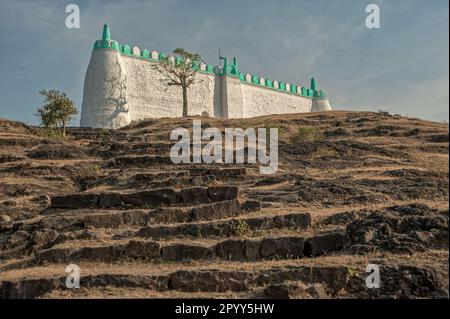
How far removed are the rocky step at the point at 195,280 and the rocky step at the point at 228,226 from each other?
7.08ft

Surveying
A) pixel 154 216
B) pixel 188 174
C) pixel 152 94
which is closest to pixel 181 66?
pixel 152 94

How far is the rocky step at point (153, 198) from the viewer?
13148mm

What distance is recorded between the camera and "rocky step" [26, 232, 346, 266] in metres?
9.40

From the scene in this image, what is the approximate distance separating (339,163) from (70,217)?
36.0 feet

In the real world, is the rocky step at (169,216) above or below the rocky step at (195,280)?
above

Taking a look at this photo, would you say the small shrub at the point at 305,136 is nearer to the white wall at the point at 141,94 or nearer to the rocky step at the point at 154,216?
the rocky step at the point at 154,216

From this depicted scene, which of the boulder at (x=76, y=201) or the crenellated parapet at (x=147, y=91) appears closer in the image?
the boulder at (x=76, y=201)

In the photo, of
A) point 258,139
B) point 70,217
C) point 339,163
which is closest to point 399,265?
point 70,217

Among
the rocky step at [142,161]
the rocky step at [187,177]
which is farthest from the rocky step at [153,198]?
the rocky step at [142,161]

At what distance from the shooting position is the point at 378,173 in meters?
16.7

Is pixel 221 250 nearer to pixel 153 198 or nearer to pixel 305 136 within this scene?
pixel 153 198

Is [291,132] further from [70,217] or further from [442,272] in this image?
[442,272]

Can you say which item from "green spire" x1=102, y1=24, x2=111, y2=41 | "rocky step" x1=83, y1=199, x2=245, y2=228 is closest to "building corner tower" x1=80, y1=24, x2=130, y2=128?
"green spire" x1=102, y1=24, x2=111, y2=41
